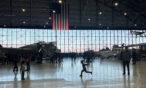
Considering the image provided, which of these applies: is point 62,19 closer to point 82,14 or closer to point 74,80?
point 74,80

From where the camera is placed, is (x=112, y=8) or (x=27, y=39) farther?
(x=27, y=39)

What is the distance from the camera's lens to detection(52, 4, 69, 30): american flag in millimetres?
18906

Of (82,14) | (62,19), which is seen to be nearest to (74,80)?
(62,19)

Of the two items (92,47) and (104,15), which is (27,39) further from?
(104,15)

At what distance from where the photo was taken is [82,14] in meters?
31.9

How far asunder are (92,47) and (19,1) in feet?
62.7

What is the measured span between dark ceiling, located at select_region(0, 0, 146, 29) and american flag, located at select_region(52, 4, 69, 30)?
31.1ft

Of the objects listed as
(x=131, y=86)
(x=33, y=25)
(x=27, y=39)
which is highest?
(x=33, y=25)

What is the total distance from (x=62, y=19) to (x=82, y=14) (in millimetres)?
13457

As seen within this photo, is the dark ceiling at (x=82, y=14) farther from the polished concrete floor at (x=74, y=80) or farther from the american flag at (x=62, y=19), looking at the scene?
the polished concrete floor at (x=74, y=80)

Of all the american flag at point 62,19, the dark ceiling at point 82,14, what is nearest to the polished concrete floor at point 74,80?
the american flag at point 62,19

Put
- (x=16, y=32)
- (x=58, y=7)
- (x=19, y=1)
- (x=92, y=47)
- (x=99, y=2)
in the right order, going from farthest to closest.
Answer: (x=92, y=47) → (x=16, y=32) → (x=99, y=2) → (x=19, y=1) → (x=58, y=7)

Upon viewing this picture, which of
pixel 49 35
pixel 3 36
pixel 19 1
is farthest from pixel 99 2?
pixel 3 36

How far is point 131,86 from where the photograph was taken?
6.59 meters
